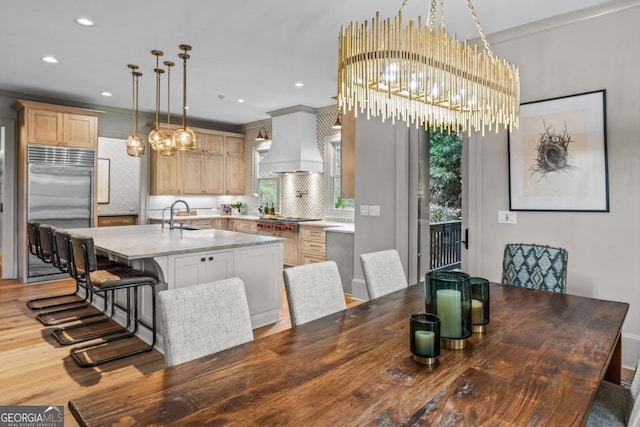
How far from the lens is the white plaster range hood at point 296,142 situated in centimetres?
642

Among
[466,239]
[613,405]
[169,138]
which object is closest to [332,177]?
[169,138]

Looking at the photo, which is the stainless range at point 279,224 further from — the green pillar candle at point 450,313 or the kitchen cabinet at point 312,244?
the green pillar candle at point 450,313

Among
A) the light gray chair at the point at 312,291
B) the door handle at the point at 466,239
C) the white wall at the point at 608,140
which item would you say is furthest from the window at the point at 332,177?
the light gray chair at the point at 312,291

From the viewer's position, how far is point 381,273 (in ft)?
8.20

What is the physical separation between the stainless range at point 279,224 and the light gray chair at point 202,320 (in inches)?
173

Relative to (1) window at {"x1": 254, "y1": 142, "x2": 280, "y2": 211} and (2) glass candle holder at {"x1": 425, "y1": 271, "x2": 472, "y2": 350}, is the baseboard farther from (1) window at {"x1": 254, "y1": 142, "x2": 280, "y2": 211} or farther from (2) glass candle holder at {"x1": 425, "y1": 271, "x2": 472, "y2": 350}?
(1) window at {"x1": 254, "y1": 142, "x2": 280, "y2": 211}

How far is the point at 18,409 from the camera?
2152 millimetres

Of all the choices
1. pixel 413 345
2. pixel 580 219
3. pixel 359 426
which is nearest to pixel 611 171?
pixel 580 219

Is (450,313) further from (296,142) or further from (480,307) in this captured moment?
(296,142)

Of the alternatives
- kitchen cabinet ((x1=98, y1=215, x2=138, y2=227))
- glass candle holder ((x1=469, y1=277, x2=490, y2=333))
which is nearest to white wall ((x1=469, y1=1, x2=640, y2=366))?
→ glass candle holder ((x1=469, y1=277, x2=490, y2=333))

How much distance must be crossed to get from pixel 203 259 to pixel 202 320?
176 cm

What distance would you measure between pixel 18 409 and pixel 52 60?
3747 mm

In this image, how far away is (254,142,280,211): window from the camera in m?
7.61

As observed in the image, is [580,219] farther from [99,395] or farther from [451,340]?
[99,395]
